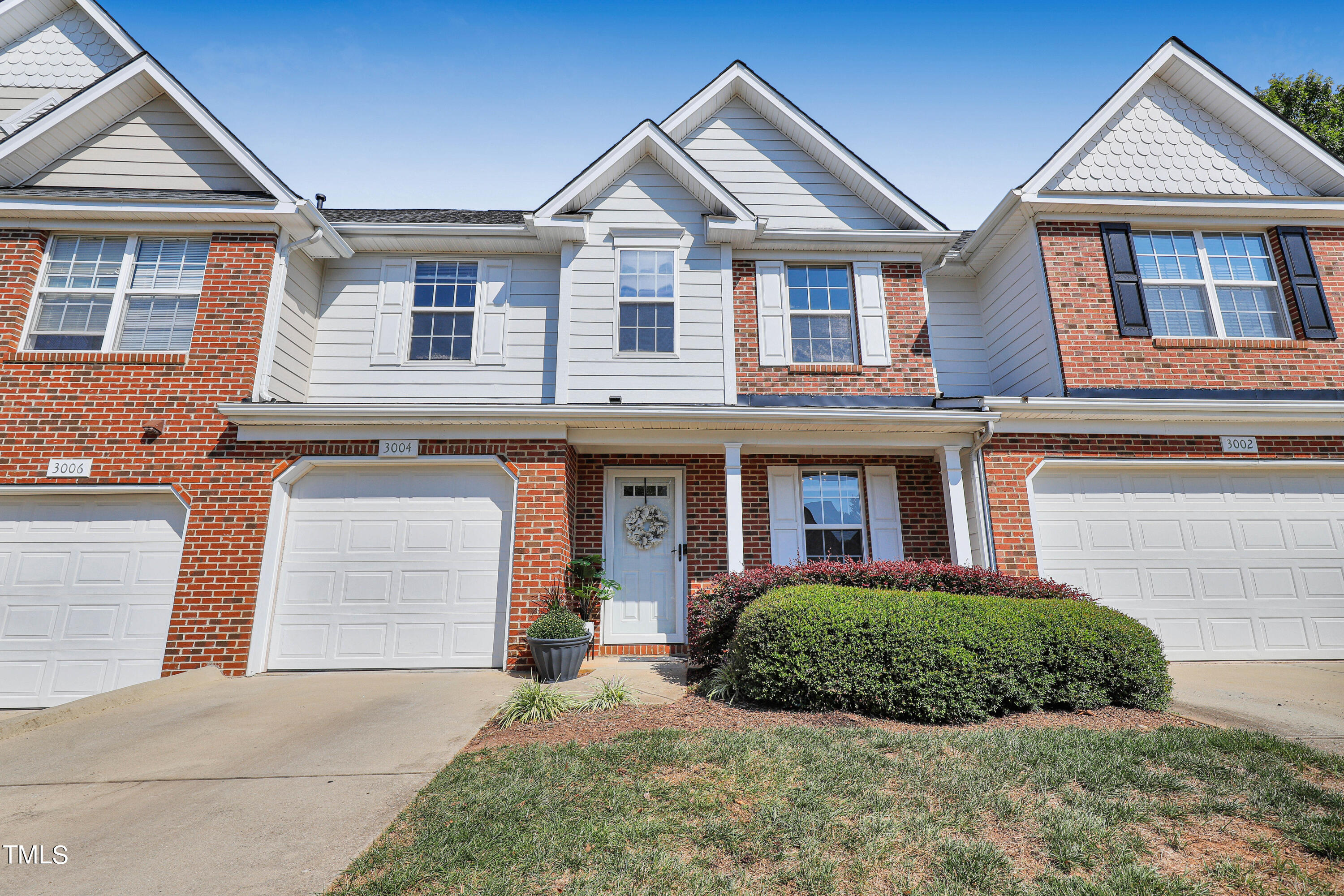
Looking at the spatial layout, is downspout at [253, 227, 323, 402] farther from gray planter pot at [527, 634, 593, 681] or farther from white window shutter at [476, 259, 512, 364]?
gray planter pot at [527, 634, 593, 681]

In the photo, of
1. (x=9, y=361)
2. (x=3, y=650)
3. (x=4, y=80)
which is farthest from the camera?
(x=4, y=80)

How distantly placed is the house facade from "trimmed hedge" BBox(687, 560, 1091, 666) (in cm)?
92

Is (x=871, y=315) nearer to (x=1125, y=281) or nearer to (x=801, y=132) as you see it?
(x=801, y=132)

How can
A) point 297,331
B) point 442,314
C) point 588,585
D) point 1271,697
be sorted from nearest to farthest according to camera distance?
point 1271,697
point 588,585
point 297,331
point 442,314

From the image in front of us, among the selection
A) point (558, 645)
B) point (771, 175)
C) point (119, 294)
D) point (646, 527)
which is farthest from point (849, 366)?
point (119, 294)

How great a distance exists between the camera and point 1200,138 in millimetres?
9898

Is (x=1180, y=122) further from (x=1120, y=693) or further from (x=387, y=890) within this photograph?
(x=387, y=890)

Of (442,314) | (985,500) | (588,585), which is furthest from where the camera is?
(442,314)

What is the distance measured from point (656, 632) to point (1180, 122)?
11.4 meters

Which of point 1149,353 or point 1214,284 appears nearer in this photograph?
point 1149,353

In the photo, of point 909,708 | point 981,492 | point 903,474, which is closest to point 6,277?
point 909,708

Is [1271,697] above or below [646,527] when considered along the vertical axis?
below

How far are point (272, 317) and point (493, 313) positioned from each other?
290cm

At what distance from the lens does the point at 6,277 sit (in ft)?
26.8
